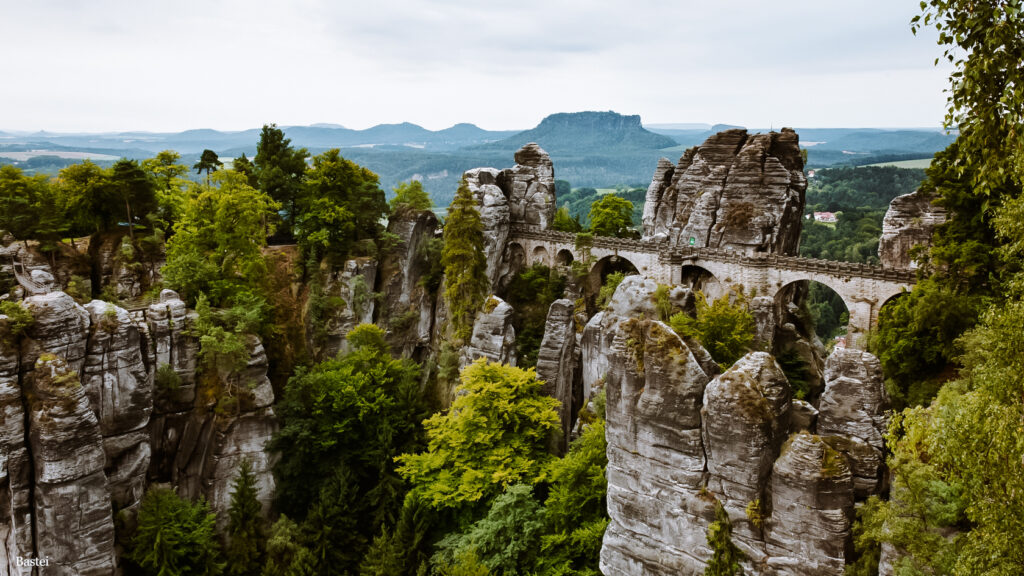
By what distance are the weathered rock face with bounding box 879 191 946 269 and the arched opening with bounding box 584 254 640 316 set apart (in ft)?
46.5

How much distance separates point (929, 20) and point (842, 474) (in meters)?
10.3

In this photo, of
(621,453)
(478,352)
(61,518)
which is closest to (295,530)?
(61,518)

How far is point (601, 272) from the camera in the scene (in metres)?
43.0

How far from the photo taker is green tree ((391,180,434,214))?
134 feet

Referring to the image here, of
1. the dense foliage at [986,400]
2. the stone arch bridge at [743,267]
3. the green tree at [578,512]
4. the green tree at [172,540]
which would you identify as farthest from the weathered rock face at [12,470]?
the stone arch bridge at [743,267]

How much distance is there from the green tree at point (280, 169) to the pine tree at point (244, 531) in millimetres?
17786

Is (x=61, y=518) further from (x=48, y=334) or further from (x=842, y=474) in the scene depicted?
(x=842, y=474)

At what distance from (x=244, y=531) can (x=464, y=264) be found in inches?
700

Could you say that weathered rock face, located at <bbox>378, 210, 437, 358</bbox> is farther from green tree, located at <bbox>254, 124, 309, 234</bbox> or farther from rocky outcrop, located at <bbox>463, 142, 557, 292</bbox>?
green tree, located at <bbox>254, 124, 309, 234</bbox>

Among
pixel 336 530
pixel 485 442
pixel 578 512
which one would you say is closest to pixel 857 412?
pixel 578 512

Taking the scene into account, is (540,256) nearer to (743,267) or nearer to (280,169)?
Result: (743,267)

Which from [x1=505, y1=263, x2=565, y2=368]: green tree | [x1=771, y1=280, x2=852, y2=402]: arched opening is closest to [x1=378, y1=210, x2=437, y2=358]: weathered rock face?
[x1=505, y1=263, x2=565, y2=368]: green tree

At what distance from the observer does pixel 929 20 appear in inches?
362

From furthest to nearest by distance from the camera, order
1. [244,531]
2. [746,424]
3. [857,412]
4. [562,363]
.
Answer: [562,363] → [244,531] → [857,412] → [746,424]
